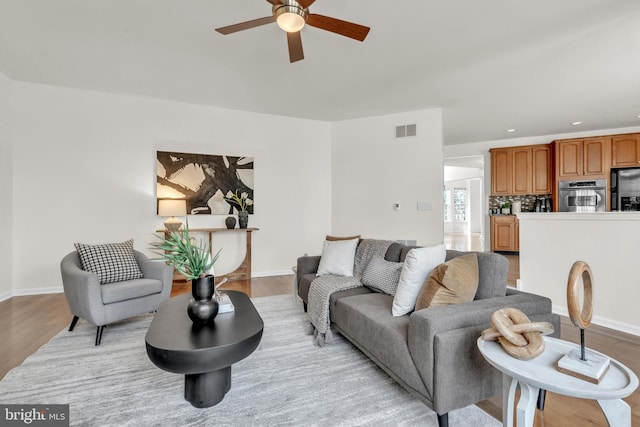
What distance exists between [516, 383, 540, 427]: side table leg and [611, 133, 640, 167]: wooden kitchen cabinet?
697 centimetres

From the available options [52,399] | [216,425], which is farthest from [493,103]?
[52,399]

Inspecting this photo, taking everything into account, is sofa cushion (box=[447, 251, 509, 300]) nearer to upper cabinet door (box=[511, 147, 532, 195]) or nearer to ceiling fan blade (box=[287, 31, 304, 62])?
ceiling fan blade (box=[287, 31, 304, 62])

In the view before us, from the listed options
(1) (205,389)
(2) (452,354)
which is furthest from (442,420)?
(1) (205,389)

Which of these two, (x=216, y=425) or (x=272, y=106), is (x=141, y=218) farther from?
(x=216, y=425)

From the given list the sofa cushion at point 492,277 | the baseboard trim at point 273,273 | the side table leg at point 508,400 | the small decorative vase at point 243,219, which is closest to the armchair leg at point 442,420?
the side table leg at point 508,400

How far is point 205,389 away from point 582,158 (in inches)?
303

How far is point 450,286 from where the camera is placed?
171 cm

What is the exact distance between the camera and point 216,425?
1554 millimetres

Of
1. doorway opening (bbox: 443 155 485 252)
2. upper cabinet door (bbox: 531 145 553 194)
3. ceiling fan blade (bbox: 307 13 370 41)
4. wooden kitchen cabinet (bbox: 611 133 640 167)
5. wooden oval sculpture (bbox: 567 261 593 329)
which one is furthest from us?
doorway opening (bbox: 443 155 485 252)

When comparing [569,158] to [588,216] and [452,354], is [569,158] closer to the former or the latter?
[588,216]

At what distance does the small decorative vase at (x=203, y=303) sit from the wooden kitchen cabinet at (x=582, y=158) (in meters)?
7.28

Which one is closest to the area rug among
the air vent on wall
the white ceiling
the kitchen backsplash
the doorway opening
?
the white ceiling

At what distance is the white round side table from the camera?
3.26 feet

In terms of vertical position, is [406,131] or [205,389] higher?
[406,131]
